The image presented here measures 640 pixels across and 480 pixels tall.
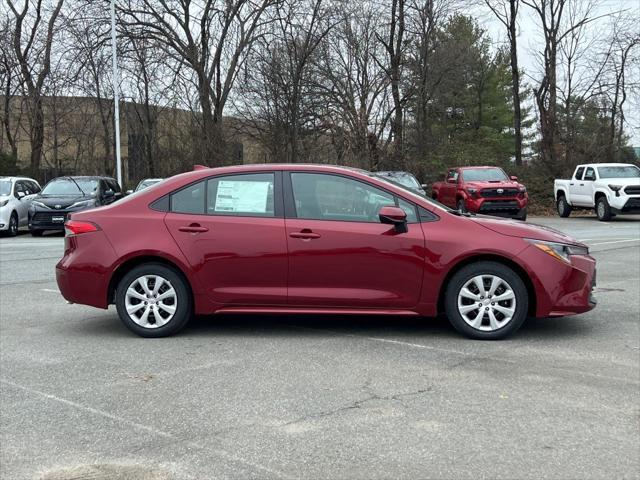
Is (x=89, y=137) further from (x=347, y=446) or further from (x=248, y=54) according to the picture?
(x=347, y=446)

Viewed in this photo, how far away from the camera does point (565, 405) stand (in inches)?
181

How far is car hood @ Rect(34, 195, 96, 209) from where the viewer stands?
19.3 meters

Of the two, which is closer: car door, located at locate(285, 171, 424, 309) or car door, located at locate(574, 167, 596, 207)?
car door, located at locate(285, 171, 424, 309)

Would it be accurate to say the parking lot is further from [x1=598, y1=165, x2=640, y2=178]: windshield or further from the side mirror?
[x1=598, y1=165, x2=640, y2=178]: windshield

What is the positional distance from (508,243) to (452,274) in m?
0.57

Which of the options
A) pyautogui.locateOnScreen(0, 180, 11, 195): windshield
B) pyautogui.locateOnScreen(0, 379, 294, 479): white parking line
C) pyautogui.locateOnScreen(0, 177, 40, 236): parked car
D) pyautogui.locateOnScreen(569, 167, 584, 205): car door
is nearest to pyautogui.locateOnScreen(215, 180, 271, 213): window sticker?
pyautogui.locateOnScreen(0, 379, 294, 479): white parking line

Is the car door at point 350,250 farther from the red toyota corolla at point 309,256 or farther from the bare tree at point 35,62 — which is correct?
the bare tree at point 35,62

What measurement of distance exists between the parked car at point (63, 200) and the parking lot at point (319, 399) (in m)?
12.4

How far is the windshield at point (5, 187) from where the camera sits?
20375mm

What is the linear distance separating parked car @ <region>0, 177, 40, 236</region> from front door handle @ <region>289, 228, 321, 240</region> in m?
15.6

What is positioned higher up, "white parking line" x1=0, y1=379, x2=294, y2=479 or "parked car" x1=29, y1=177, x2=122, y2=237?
"parked car" x1=29, y1=177, x2=122, y2=237

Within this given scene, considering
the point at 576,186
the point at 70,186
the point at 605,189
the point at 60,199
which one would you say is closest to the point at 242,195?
the point at 60,199

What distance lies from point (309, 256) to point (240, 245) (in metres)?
0.65

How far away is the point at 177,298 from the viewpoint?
650cm
